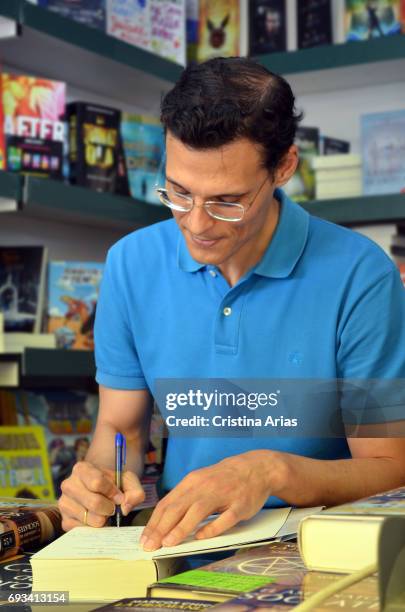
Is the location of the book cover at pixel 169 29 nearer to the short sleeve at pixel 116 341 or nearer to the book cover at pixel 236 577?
the short sleeve at pixel 116 341

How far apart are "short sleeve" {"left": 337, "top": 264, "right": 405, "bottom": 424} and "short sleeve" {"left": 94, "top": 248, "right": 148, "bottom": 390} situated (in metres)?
0.37

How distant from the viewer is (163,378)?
167 cm

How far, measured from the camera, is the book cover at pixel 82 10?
2.72 metres

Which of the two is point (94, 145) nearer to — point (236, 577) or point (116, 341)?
point (116, 341)

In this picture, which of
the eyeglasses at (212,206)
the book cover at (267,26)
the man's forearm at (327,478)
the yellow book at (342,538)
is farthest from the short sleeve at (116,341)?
the book cover at (267,26)

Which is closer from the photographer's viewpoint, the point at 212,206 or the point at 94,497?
the point at 94,497

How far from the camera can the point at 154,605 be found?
0.87m

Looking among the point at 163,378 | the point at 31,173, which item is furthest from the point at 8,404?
the point at 163,378

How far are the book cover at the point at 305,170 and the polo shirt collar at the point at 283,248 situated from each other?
1.25 meters

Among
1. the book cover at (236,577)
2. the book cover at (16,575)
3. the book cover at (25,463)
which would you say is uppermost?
the book cover at (236,577)

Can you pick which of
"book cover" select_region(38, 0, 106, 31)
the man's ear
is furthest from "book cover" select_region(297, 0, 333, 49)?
the man's ear

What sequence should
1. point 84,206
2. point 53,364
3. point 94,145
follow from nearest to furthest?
1. point 53,364
2. point 84,206
3. point 94,145

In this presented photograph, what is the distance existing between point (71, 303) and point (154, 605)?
1.92 meters

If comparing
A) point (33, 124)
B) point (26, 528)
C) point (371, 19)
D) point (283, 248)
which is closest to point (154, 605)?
point (26, 528)
